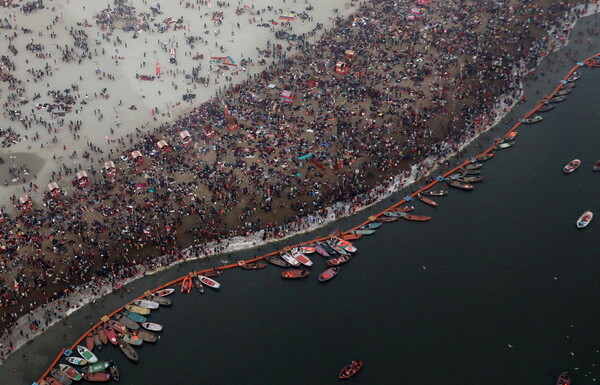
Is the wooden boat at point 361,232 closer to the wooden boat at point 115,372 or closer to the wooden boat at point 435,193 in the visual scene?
the wooden boat at point 435,193

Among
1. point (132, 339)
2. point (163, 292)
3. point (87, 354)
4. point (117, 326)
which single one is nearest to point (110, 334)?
point (117, 326)

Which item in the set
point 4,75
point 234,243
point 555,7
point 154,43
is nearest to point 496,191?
point 234,243

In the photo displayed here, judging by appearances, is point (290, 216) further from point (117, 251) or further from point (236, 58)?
point (236, 58)

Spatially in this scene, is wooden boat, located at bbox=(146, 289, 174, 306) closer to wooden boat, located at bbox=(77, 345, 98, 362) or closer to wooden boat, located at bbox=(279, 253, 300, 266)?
wooden boat, located at bbox=(77, 345, 98, 362)

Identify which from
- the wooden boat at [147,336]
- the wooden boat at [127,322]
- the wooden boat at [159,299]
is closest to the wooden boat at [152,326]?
the wooden boat at [147,336]

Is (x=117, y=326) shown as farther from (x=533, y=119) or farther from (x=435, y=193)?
(x=533, y=119)
